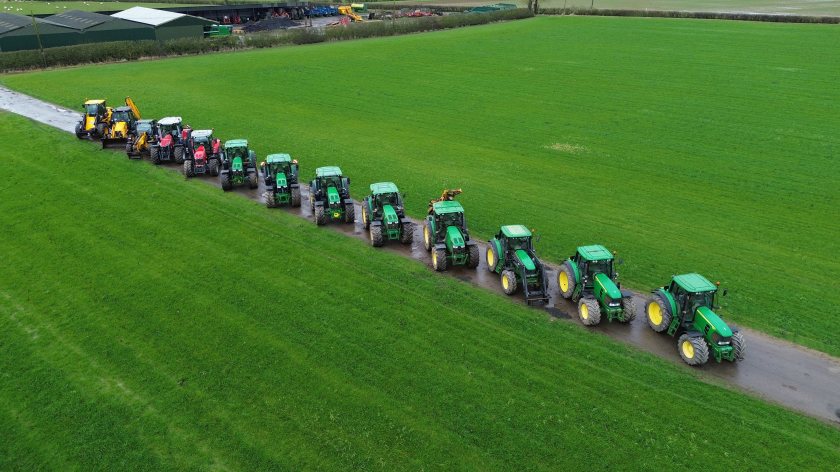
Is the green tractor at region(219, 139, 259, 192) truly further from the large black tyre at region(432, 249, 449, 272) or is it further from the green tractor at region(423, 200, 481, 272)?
the large black tyre at region(432, 249, 449, 272)

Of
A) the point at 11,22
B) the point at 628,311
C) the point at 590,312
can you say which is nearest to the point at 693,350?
the point at 628,311

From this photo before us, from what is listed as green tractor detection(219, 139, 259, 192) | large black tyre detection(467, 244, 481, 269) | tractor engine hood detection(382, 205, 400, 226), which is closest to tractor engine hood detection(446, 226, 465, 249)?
large black tyre detection(467, 244, 481, 269)

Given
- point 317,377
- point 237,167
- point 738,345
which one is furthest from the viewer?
point 237,167

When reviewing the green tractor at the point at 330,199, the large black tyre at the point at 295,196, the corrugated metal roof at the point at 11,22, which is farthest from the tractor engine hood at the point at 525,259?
the corrugated metal roof at the point at 11,22

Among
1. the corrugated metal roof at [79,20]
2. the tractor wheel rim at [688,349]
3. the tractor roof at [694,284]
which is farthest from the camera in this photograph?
the corrugated metal roof at [79,20]

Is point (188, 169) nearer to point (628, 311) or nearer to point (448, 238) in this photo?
point (448, 238)

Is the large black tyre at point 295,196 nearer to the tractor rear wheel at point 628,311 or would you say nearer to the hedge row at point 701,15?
the tractor rear wheel at point 628,311
